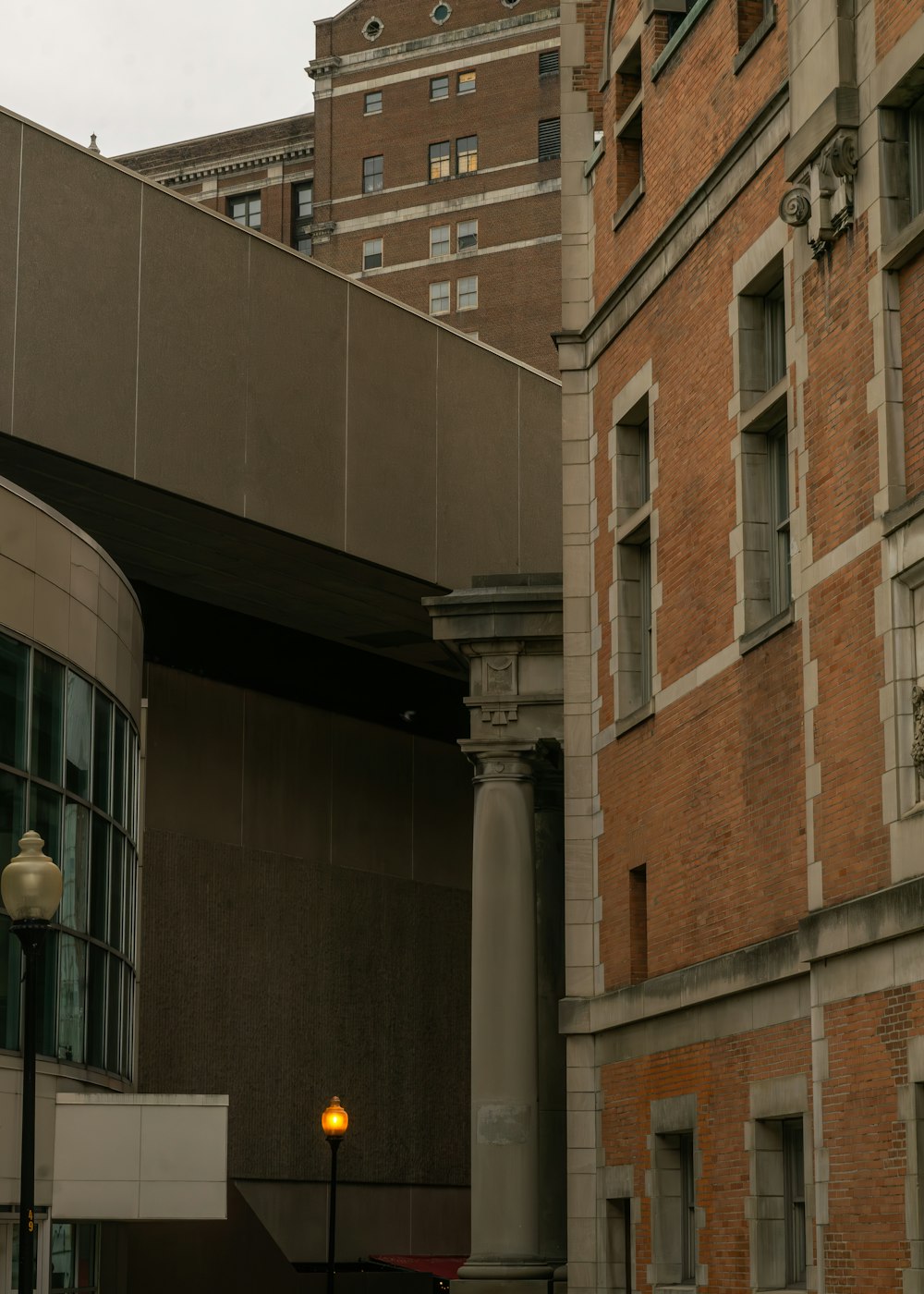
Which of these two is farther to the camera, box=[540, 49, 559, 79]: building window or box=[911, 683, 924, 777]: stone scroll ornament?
box=[540, 49, 559, 79]: building window

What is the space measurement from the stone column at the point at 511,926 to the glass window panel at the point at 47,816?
688cm

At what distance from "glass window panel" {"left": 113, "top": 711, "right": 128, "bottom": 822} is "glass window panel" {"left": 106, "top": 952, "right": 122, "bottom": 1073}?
185 centimetres

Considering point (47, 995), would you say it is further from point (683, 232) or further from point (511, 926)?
point (683, 232)

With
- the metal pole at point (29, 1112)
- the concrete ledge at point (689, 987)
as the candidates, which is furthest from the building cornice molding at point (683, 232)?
the metal pole at point (29, 1112)

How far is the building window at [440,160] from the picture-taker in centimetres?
9500

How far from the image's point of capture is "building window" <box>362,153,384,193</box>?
319 ft

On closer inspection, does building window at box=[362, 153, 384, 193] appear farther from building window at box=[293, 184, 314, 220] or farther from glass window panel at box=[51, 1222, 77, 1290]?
glass window panel at box=[51, 1222, 77, 1290]

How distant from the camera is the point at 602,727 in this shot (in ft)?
85.3

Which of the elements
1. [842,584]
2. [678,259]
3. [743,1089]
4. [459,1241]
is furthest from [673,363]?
[459,1241]

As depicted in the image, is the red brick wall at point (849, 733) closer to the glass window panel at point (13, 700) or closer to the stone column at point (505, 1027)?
the glass window panel at point (13, 700)

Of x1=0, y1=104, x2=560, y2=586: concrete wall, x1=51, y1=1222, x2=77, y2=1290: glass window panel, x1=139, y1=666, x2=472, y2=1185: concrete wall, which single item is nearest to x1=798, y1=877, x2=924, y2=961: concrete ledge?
x1=51, y1=1222, x2=77, y2=1290: glass window panel

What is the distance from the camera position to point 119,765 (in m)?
27.3

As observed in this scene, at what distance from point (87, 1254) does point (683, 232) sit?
44.9ft

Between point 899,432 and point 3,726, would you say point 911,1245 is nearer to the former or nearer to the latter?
point 899,432
